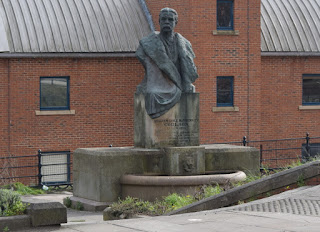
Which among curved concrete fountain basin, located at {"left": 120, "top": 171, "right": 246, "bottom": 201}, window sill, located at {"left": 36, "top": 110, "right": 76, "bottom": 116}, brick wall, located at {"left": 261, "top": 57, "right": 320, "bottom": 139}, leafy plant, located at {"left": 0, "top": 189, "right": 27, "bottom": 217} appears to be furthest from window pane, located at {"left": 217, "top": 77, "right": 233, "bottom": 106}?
leafy plant, located at {"left": 0, "top": 189, "right": 27, "bottom": 217}

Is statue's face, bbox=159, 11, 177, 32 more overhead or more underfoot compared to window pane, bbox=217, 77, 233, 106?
more overhead

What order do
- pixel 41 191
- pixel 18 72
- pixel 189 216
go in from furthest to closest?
pixel 18 72
pixel 41 191
pixel 189 216

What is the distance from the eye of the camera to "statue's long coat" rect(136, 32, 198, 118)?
1706 centimetres

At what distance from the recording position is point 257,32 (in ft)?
96.8

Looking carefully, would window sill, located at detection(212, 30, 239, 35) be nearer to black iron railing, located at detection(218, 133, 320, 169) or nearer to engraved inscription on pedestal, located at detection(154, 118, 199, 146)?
black iron railing, located at detection(218, 133, 320, 169)

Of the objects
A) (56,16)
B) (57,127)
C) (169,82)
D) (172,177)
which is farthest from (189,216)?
(56,16)

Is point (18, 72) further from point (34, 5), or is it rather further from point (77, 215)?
point (77, 215)

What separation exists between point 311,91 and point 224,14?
542cm

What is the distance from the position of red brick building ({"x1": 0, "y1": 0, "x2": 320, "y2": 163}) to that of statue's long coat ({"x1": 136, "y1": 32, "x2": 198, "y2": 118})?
34.1 feet

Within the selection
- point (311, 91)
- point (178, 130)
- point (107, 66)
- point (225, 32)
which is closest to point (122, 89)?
point (107, 66)

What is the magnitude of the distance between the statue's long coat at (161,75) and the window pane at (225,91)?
11569mm

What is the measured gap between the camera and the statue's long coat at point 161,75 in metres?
17.1

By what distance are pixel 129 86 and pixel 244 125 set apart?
15.2 ft

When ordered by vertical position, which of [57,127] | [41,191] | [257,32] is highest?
[257,32]
